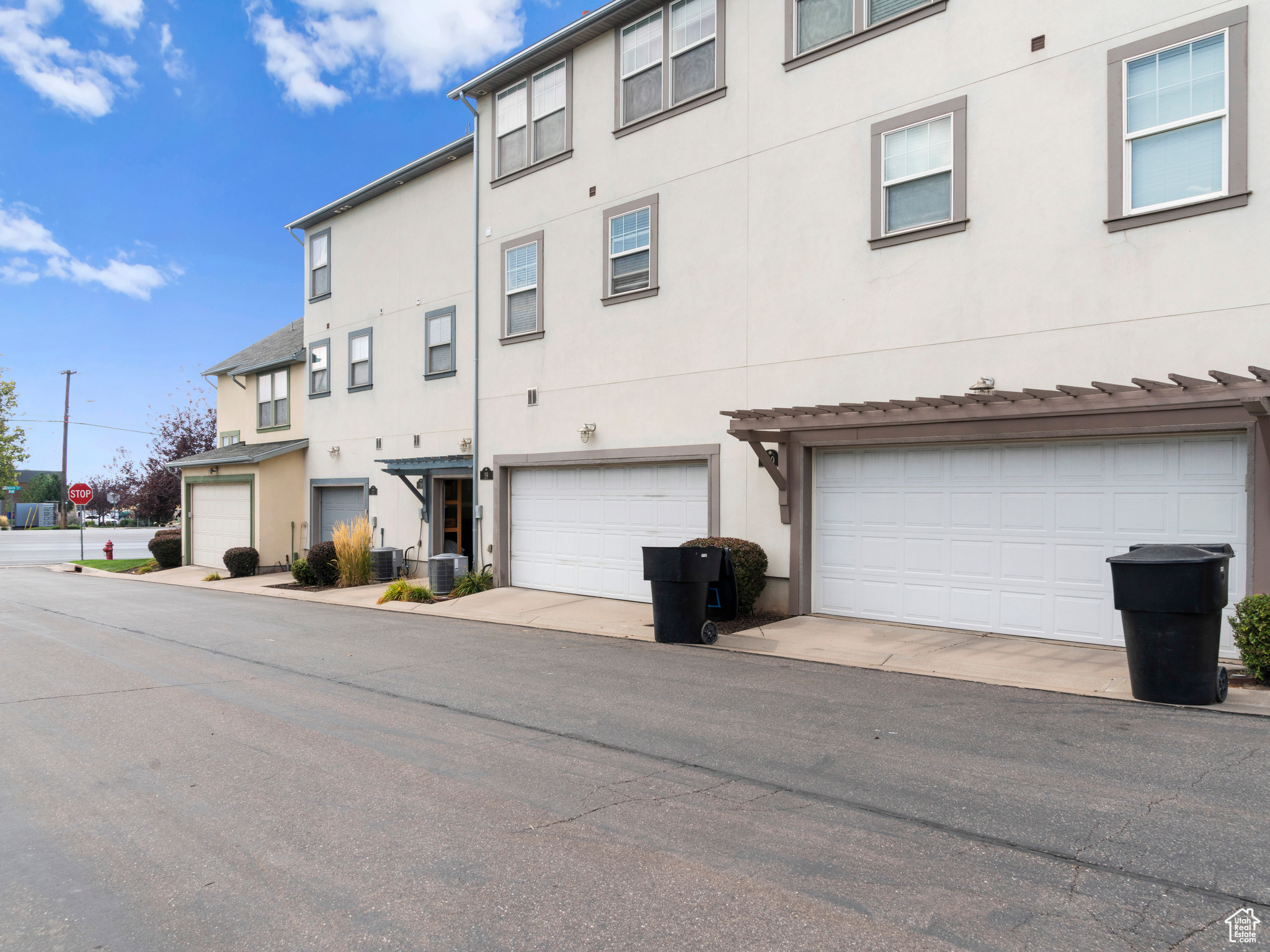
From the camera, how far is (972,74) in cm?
998

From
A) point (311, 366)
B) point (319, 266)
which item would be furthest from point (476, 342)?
point (319, 266)

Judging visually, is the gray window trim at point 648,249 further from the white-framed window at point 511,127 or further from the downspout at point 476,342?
the downspout at point 476,342

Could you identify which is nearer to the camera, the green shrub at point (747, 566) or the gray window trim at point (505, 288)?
the green shrub at point (747, 566)

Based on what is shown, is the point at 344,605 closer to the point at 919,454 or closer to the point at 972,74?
the point at 919,454

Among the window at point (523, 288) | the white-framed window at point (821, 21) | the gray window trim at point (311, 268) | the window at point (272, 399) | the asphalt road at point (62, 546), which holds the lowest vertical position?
the asphalt road at point (62, 546)

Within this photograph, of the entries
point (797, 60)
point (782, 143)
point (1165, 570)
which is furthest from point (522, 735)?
point (797, 60)

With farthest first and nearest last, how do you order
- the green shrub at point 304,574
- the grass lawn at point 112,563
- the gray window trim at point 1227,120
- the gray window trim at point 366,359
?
1. the grass lawn at point 112,563
2. the gray window trim at point 366,359
3. the green shrub at point 304,574
4. the gray window trim at point 1227,120

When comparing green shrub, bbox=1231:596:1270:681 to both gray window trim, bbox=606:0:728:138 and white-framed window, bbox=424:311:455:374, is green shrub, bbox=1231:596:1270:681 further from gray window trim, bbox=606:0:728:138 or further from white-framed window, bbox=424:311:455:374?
white-framed window, bbox=424:311:455:374

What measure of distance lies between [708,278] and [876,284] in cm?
271

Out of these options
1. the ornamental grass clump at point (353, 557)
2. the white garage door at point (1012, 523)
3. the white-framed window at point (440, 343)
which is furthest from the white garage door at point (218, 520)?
the white garage door at point (1012, 523)

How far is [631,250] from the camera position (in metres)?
13.6

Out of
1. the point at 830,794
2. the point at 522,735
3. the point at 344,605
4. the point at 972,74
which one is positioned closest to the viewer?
the point at 830,794

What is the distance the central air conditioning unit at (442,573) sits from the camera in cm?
1565

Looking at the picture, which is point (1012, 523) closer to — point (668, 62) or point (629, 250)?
point (629, 250)
